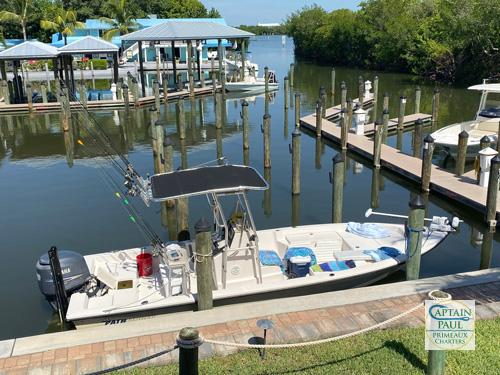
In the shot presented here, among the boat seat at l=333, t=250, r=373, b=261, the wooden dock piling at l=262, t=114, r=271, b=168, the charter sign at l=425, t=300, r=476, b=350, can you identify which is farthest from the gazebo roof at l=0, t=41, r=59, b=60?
the charter sign at l=425, t=300, r=476, b=350

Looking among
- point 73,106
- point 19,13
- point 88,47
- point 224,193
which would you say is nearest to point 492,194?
point 224,193

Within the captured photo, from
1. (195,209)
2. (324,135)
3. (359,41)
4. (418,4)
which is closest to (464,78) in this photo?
(418,4)

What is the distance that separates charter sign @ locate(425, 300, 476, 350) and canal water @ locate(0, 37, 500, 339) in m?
5.64

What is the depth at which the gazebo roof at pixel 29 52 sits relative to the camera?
30156 millimetres

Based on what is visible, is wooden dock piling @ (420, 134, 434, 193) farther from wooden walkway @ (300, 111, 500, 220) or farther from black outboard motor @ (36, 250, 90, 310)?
black outboard motor @ (36, 250, 90, 310)

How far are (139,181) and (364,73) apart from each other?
1926 inches

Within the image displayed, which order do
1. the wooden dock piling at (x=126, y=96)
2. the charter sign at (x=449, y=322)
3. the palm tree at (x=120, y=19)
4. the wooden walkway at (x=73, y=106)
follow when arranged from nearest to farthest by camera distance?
the charter sign at (x=449, y=322), the wooden dock piling at (x=126, y=96), the wooden walkway at (x=73, y=106), the palm tree at (x=120, y=19)

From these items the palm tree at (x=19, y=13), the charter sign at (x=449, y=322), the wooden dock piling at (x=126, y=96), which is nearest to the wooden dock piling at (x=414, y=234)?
the charter sign at (x=449, y=322)

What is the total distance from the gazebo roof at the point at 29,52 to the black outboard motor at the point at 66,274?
25170mm

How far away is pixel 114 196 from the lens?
53.8 feet

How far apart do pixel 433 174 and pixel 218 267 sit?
30.7 ft

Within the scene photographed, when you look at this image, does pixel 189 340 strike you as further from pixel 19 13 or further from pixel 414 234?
pixel 19 13

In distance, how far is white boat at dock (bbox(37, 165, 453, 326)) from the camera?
850 centimetres

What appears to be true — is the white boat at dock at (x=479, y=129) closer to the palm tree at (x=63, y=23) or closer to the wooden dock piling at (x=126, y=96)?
the wooden dock piling at (x=126, y=96)
